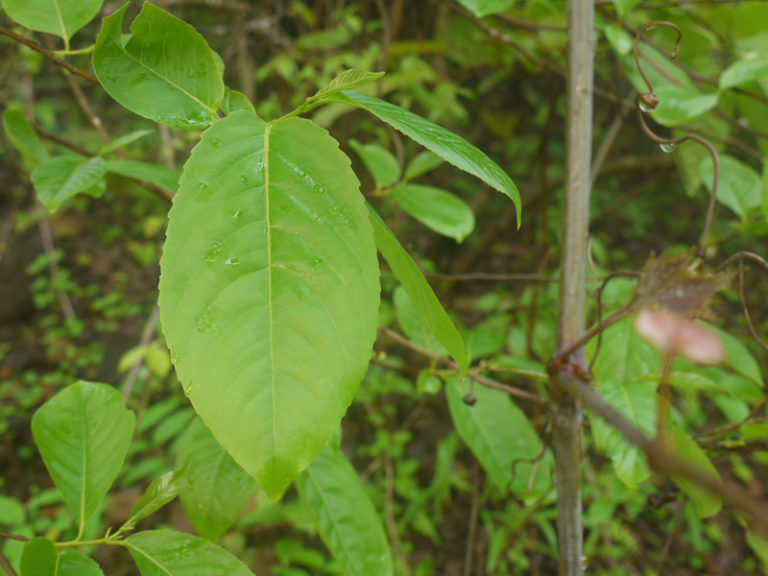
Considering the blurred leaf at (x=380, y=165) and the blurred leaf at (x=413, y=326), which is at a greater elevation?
the blurred leaf at (x=380, y=165)

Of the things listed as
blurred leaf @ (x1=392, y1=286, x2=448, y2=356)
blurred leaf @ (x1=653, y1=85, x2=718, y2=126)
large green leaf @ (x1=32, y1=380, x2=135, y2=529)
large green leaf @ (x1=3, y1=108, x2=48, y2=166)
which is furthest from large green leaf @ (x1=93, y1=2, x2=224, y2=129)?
blurred leaf @ (x1=653, y1=85, x2=718, y2=126)

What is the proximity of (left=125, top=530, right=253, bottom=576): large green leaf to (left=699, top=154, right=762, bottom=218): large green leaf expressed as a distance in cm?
102

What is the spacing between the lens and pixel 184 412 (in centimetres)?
179

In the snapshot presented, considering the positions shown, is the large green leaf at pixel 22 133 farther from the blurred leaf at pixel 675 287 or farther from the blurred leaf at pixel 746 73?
the blurred leaf at pixel 746 73

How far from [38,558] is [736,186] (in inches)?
48.5

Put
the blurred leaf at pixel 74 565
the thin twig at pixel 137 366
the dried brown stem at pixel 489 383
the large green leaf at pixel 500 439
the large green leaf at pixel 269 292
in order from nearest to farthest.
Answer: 1. the large green leaf at pixel 269 292
2. the blurred leaf at pixel 74 565
3. the dried brown stem at pixel 489 383
4. the large green leaf at pixel 500 439
5. the thin twig at pixel 137 366

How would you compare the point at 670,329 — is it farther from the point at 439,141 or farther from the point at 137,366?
the point at 137,366

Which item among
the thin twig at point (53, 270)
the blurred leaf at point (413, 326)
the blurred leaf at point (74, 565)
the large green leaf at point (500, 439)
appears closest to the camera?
the blurred leaf at point (74, 565)

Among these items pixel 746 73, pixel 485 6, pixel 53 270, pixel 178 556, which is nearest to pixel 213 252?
pixel 178 556

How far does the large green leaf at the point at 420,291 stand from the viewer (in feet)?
1.42

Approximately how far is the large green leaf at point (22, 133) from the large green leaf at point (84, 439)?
0.46 m

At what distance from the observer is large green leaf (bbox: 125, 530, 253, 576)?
0.48 meters

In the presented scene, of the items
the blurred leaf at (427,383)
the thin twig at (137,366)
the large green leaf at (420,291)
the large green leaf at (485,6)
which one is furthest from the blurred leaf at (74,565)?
the large green leaf at (485,6)

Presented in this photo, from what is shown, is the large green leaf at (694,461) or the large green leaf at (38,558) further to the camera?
the large green leaf at (694,461)
